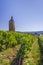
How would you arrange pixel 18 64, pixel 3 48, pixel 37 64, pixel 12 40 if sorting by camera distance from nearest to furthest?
pixel 37 64 < pixel 18 64 < pixel 3 48 < pixel 12 40

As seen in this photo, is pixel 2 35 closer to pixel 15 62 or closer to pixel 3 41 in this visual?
pixel 3 41

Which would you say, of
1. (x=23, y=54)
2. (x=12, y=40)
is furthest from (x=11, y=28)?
(x=23, y=54)

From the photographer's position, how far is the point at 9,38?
26062mm

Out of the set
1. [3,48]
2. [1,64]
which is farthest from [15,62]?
[3,48]

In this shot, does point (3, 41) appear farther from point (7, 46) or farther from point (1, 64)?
point (1, 64)

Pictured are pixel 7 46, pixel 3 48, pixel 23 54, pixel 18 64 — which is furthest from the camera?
pixel 7 46

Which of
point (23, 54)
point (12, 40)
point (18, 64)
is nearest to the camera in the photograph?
point (18, 64)

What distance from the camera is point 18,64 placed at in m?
15.3

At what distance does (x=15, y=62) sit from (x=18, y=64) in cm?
85

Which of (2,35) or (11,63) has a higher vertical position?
(2,35)

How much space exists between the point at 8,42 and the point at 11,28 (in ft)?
117

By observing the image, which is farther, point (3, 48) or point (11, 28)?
point (11, 28)

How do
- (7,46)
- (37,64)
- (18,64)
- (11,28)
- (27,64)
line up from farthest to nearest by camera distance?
(11,28), (7,46), (18,64), (37,64), (27,64)

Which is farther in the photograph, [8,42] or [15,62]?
[8,42]
